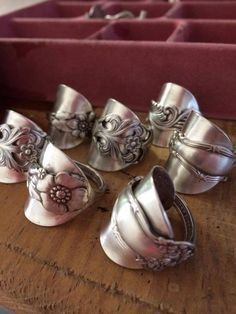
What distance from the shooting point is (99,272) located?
0.31m

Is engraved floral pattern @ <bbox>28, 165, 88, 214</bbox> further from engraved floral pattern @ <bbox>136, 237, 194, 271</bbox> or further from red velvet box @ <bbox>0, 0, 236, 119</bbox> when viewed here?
red velvet box @ <bbox>0, 0, 236, 119</bbox>

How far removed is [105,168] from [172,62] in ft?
0.61

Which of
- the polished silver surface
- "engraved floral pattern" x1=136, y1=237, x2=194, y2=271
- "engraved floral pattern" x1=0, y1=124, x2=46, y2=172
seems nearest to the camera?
"engraved floral pattern" x1=136, y1=237, x2=194, y2=271

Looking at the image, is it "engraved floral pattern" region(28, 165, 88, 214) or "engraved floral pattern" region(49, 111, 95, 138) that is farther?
"engraved floral pattern" region(49, 111, 95, 138)

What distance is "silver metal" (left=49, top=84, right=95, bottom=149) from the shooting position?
46 cm

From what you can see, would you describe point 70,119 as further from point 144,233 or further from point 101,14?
point 101,14

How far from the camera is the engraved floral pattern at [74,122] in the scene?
0.46 m

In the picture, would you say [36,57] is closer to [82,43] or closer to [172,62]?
[82,43]

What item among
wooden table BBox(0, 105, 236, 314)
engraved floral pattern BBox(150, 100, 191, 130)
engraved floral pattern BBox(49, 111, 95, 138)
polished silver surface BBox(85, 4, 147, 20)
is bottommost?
wooden table BBox(0, 105, 236, 314)

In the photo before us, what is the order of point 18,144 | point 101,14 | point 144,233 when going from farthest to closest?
point 101,14
point 18,144
point 144,233

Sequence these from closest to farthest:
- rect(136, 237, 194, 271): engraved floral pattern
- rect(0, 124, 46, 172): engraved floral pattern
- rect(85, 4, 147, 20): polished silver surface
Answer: rect(136, 237, 194, 271): engraved floral pattern < rect(0, 124, 46, 172): engraved floral pattern < rect(85, 4, 147, 20): polished silver surface

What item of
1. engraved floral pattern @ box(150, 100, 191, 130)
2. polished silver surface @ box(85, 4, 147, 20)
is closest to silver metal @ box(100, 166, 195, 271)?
engraved floral pattern @ box(150, 100, 191, 130)

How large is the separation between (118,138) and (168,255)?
0.56ft

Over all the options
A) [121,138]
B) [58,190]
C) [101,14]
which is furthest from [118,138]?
[101,14]
